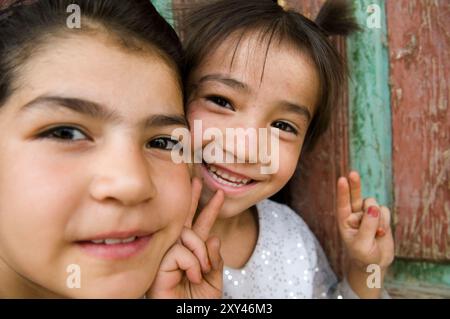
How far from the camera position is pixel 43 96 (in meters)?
0.68

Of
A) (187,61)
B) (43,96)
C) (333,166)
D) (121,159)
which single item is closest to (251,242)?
(333,166)

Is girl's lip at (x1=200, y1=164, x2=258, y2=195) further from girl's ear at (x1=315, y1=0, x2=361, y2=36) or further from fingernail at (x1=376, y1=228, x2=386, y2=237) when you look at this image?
girl's ear at (x1=315, y1=0, x2=361, y2=36)

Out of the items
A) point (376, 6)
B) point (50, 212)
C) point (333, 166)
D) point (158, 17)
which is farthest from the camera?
point (333, 166)

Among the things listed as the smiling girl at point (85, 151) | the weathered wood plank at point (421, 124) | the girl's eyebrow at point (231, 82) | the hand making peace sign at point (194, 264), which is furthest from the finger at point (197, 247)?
the weathered wood plank at point (421, 124)

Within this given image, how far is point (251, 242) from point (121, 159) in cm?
67

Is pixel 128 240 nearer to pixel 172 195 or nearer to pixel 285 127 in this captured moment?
pixel 172 195

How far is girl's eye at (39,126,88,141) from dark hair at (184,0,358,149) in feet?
1.25

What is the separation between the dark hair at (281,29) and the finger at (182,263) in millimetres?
415

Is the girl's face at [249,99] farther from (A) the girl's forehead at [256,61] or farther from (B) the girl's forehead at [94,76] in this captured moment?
(B) the girl's forehead at [94,76]

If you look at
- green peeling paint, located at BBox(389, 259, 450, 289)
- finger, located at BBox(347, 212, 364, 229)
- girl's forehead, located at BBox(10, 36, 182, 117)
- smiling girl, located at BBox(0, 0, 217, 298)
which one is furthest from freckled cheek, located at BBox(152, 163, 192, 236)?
green peeling paint, located at BBox(389, 259, 450, 289)

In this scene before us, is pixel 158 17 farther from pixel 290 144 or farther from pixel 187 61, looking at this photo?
pixel 290 144

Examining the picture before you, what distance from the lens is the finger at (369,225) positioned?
1074 millimetres

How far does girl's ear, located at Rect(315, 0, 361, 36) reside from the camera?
1.12 meters

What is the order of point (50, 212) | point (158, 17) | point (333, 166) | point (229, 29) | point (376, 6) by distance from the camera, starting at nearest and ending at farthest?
point (50, 212)
point (158, 17)
point (229, 29)
point (376, 6)
point (333, 166)
